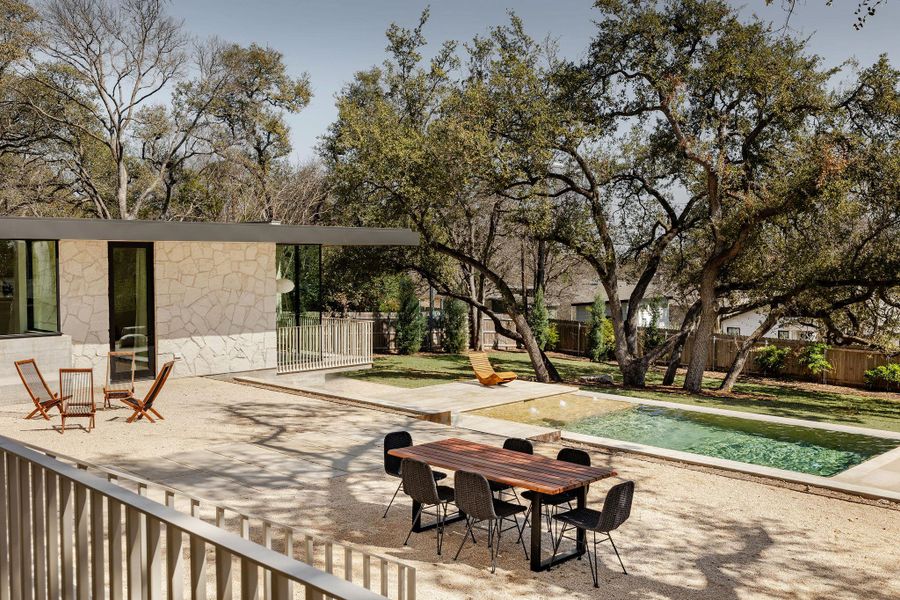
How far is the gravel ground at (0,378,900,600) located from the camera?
6.03 m

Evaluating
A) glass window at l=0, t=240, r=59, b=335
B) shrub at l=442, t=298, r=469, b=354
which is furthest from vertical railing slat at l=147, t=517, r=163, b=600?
shrub at l=442, t=298, r=469, b=354

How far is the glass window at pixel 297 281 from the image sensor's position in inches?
684

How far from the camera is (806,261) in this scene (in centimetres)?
1820

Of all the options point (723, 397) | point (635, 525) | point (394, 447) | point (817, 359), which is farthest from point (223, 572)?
point (817, 359)

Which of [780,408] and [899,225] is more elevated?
[899,225]

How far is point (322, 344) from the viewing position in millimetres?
17828

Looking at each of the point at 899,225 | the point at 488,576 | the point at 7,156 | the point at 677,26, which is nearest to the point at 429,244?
the point at 677,26

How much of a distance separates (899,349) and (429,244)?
40.3 ft

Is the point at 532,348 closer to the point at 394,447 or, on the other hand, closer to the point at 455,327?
the point at 455,327

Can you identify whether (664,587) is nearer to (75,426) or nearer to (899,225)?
(75,426)

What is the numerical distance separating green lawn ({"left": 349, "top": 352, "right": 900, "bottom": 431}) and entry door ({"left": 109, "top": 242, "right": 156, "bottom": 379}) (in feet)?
21.9

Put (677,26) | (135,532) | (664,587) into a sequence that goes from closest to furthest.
Answer: (135,532) < (664,587) < (677,26)

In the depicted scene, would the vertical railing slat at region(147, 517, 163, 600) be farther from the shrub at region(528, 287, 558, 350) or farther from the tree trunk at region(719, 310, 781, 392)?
the shrub at region(528, 287, 558, 350)

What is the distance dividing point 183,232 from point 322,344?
466cm
